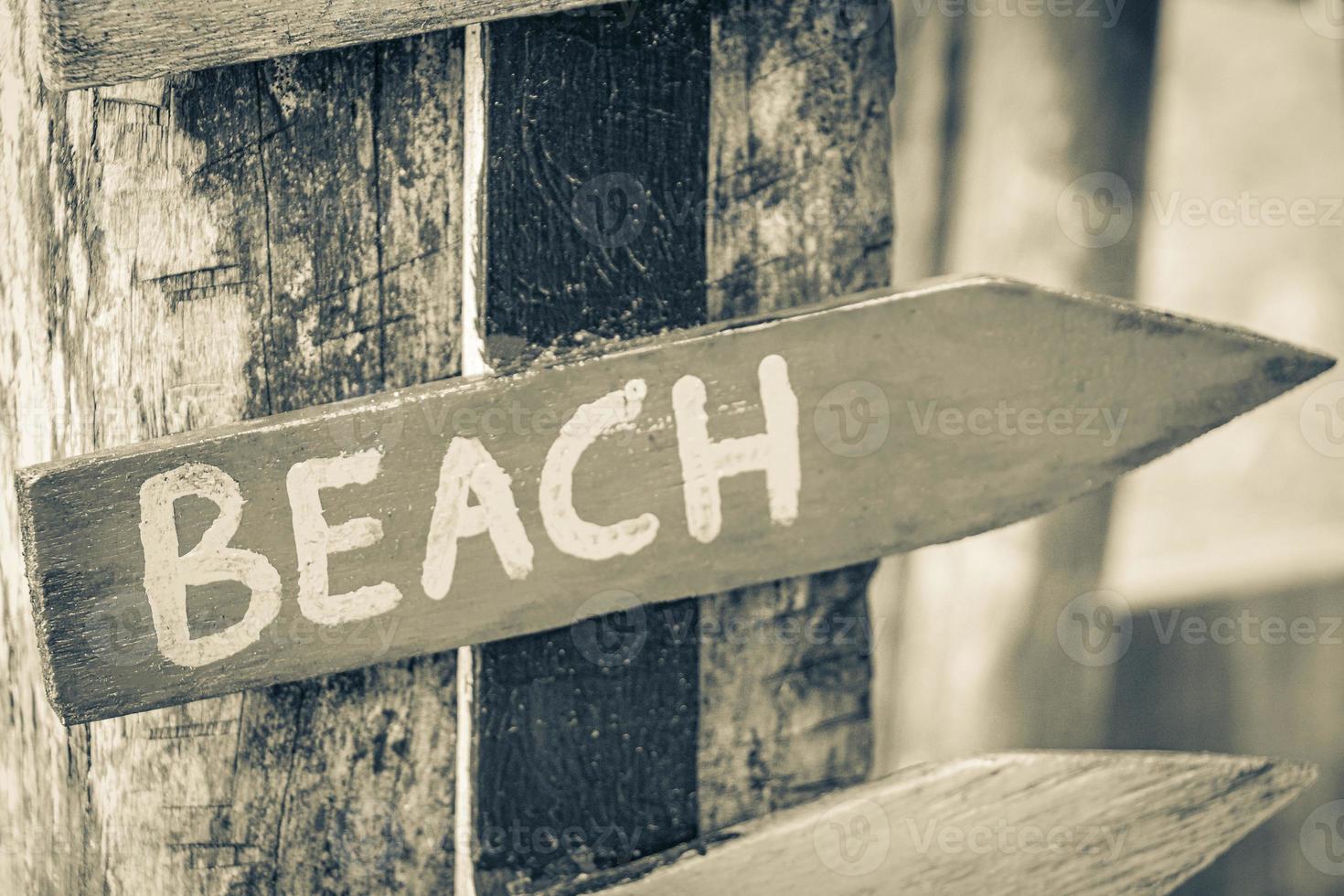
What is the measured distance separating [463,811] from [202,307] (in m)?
0.45

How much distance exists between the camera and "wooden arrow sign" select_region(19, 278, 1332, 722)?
76cm

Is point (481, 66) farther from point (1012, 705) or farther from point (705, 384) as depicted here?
point (1012, 705)

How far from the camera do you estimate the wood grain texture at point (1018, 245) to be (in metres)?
1.57

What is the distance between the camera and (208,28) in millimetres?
720

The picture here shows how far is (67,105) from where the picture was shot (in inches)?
31.8

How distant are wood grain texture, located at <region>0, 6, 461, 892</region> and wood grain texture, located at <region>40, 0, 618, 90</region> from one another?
0.07m
